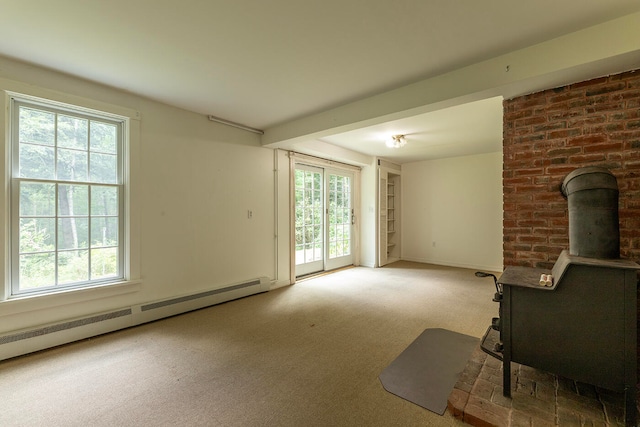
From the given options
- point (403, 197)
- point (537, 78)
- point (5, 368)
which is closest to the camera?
point (537, 78)

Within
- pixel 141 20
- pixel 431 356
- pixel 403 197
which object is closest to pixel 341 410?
pixel 431 356

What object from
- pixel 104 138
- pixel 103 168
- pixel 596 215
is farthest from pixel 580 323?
pixel 104 138

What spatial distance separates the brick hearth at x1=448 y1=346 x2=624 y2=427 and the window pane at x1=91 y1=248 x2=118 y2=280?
3.37m

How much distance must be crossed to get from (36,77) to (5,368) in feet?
8.13

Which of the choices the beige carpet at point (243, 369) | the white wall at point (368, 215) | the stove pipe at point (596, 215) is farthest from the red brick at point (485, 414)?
the white wall at point (368, 215)

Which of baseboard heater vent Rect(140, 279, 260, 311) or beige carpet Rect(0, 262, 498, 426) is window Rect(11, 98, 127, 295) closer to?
baseboard heater vent Rect(140, 279, 260, 311)

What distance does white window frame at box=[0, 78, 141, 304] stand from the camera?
7.52ft

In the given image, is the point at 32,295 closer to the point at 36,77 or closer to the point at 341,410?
the point at 36,77

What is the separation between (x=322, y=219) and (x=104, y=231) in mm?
3523

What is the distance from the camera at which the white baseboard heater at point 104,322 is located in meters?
2.34

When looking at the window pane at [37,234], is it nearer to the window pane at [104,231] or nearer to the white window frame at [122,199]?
the white window frame at [122,199]

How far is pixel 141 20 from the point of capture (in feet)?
5.84

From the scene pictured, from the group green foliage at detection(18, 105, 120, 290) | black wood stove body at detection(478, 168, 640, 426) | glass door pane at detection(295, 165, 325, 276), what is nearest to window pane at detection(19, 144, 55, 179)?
green foliage at detection(18, 105, 120, 290)

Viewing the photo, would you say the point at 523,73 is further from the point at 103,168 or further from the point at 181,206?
the point at 103,168
